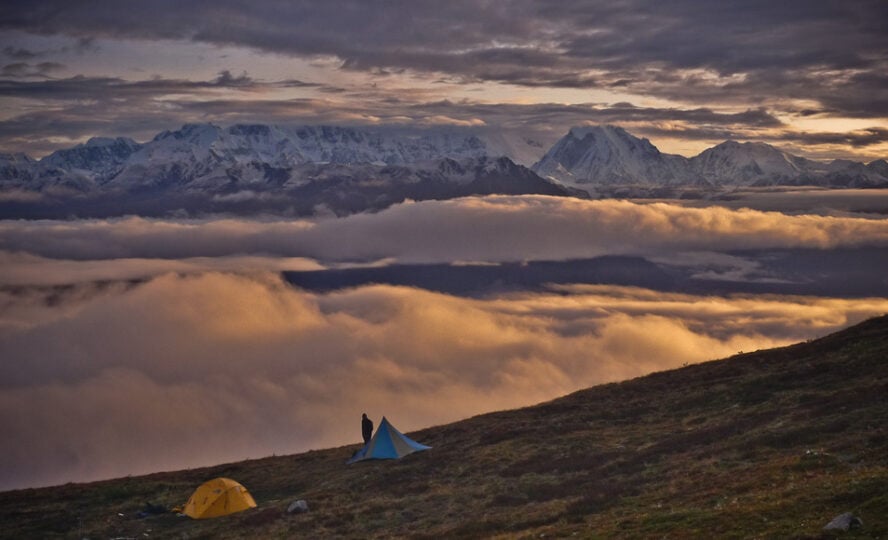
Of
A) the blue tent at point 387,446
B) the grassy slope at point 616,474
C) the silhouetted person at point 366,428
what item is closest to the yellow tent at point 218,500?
the grassy slope at point 616,474

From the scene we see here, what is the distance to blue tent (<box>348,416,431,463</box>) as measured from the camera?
6047 centimetres

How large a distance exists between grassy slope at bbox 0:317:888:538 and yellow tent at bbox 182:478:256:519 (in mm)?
1102

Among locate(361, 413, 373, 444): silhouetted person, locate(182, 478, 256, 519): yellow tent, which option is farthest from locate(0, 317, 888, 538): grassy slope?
locate(361, 413, 373, 444): silhouetted person

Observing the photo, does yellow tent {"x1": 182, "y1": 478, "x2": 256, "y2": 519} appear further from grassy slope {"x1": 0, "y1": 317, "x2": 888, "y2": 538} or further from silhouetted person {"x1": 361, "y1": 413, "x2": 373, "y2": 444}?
silhouetted person {"x1": 361, "y1": 413, "x2": 373, "y2": 444}

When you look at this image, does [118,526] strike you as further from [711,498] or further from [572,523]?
[711,498]

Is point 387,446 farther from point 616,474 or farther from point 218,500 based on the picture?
point 616,474

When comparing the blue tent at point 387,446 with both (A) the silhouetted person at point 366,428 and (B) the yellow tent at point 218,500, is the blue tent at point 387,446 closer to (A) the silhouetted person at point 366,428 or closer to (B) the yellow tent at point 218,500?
(A) the silhouetted person at point 366,428

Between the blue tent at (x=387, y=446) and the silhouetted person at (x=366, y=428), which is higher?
the silhouetted person at (x=366, y=428)

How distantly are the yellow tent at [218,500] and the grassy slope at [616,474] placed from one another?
1.10m

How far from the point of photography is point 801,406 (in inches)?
1917

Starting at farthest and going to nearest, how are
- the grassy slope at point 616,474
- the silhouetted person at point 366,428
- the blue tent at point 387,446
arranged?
the silhouetted person at point 366,428 < the blue tent at point 387,446 < the grassy slope at point 616,474

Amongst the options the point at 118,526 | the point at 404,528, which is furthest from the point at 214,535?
the point at 404,528

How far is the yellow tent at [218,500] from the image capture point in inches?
2036

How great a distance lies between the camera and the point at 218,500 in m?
52.2
